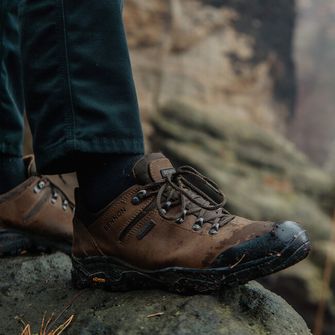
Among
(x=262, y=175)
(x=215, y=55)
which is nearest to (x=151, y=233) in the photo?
(x=262, y=175)

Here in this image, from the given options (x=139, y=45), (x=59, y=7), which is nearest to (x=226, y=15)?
(x=139, y=45)

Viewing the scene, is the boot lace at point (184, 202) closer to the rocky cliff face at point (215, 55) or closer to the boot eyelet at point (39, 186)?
the boot eyelet at point (39, 186)

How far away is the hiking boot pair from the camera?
0.76m

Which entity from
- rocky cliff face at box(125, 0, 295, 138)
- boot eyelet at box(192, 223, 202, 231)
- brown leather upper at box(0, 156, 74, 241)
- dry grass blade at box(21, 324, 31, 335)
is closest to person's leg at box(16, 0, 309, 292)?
boot eyelet at box(192, 223, 202, 231)

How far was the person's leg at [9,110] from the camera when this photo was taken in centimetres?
122

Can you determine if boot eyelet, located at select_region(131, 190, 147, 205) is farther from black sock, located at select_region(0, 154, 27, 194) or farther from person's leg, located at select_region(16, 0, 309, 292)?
black sock, located at select_region(0, 154, 27, 194)

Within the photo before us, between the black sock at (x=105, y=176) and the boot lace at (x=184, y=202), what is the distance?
0.14ft

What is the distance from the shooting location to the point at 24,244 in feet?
3.88

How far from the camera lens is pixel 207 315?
2.52 feet

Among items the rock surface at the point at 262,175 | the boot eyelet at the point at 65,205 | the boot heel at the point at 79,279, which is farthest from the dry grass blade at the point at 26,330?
the rock surface at the point at 262,175

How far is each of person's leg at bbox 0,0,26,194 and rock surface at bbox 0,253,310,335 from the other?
33cm

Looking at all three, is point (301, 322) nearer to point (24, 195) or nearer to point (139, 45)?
point (24, 195)

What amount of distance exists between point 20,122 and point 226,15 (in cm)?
335

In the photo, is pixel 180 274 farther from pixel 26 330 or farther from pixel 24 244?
pixel 24 244
